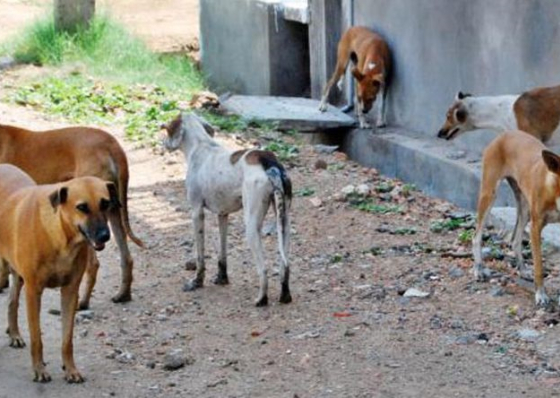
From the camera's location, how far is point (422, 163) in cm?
1322

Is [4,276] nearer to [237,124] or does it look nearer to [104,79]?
[237,124]

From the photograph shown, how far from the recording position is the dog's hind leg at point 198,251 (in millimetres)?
9633

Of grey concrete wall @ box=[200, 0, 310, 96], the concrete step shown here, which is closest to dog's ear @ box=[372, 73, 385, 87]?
the concrete step

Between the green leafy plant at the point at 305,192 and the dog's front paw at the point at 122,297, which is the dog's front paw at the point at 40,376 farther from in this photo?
the green leafy plant at the point at 305,192

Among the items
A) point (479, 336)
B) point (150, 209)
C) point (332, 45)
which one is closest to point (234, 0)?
point (332, 45)

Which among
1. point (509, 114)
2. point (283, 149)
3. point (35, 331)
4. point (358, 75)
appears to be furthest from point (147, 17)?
point (35, 331)

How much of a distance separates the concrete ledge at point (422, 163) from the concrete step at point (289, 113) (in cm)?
30

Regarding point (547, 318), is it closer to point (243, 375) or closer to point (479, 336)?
point (479, 336)

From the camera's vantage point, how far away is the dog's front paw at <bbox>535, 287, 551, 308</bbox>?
349 inches

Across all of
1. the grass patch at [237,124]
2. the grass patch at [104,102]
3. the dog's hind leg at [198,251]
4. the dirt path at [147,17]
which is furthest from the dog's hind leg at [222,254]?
the dirt path at [147,17]

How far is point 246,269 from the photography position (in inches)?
403

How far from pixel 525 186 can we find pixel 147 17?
612 inches

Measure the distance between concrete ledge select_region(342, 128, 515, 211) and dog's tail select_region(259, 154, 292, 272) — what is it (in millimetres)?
3102

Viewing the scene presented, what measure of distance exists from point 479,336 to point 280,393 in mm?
1509
